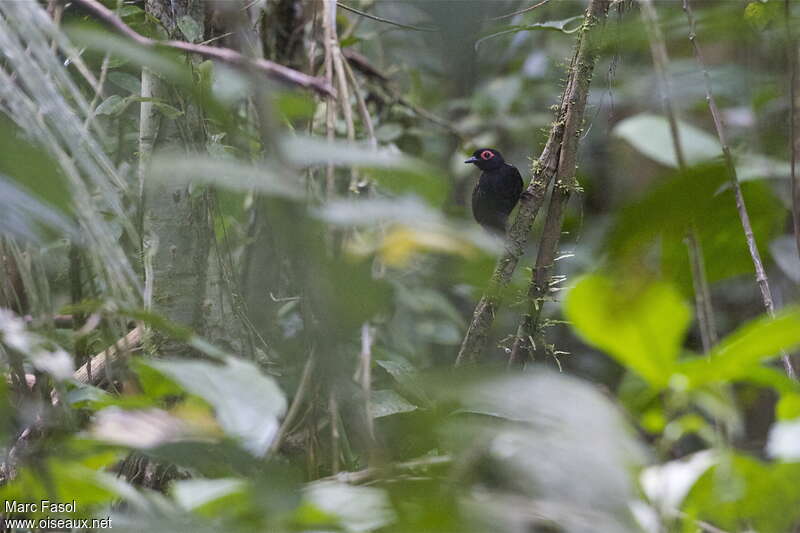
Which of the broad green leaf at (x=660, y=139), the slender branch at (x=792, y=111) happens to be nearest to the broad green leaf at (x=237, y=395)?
the slender branch at (x=792, y=111)

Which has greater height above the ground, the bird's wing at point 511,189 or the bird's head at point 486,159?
the bird's head at point 486,159

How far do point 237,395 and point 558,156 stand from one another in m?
1.22

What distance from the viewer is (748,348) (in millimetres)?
592

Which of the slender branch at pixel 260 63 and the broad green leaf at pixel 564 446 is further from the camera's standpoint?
the slender branch at pixel 260 63

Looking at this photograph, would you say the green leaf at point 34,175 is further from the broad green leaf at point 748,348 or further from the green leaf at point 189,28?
the green leaf at point 189,28

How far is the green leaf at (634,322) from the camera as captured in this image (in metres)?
0.49

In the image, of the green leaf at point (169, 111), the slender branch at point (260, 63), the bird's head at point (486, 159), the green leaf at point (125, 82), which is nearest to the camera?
the slender branch at point (260, 63)

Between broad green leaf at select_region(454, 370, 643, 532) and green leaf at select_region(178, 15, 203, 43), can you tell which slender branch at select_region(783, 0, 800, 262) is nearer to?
broad green leaf at select_region(454, 370, 643, 532)

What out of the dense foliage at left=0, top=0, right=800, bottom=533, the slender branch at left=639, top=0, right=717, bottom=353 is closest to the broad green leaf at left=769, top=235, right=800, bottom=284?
the dense foliage at left=0, top=0, right=800, bottom=533

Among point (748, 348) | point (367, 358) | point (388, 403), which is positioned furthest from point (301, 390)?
point (388, 403)

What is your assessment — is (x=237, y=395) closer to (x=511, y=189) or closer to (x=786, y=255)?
(x=786, y=255)

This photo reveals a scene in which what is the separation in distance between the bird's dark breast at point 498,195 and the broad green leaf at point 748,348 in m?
2.87

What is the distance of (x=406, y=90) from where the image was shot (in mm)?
3641

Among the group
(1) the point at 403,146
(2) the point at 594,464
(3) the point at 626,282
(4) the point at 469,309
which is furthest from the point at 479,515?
(4) the point at 469,309
